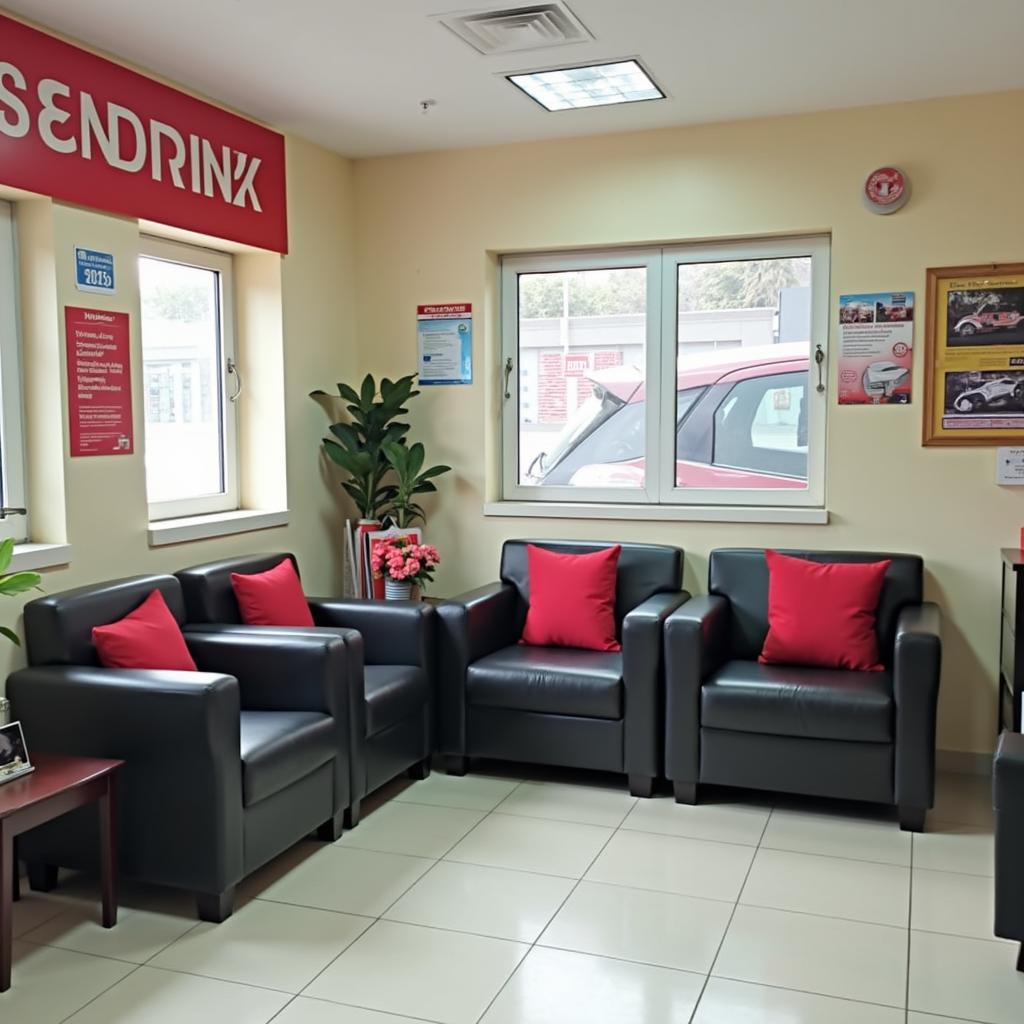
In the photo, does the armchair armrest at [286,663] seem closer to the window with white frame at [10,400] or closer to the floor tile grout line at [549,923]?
the window with white frame at [10,400]

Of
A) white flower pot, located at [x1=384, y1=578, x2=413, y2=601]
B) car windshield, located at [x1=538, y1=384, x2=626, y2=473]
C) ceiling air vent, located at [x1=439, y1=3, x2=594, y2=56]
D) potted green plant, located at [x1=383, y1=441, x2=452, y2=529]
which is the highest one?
ceiling air vent, located at [x1=439, y1=3, x2=594, y2=56]

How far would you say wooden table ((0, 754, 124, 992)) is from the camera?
8.61 ft

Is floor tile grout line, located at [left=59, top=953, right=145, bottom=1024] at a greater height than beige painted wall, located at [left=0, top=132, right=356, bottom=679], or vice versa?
beige painted wall, located at [left=0, top=132, right=356, bottom=679]

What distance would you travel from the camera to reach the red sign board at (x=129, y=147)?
3309 mm

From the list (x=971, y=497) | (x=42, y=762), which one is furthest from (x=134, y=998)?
(x=971, y=497)

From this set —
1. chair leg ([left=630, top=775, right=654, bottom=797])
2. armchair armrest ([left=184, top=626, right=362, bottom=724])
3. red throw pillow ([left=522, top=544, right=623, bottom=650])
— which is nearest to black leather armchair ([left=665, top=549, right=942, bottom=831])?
chair leg ([left=630, top=775, right=654, bottom=797])

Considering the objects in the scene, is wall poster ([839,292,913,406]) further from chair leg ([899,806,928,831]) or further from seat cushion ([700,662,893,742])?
chair leg ([899,806,928,831])

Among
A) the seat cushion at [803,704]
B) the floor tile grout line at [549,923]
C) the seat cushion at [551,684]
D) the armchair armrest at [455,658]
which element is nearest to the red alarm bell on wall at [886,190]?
the seat cushion at [803,704]

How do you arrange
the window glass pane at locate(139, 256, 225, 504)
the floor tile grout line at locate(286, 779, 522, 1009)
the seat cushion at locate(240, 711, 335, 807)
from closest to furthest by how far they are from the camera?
1. the floor tile grout line at locate(286, 779, 522, 1009)
2. the seat cushion at locate(240, 711, 335, 807)
3. the window glass pane at locate(139, 256, 225, 504)

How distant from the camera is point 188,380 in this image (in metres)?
4.41

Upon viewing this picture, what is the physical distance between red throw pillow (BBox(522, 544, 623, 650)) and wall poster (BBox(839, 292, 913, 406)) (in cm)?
122

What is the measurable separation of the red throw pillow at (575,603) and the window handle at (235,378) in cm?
156

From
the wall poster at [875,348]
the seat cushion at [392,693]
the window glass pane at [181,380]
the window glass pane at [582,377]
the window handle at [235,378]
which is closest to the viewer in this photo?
the seat cushion at [392,693]

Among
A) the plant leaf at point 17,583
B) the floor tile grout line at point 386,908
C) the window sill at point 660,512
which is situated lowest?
the floor tile grout line at point 386,908
